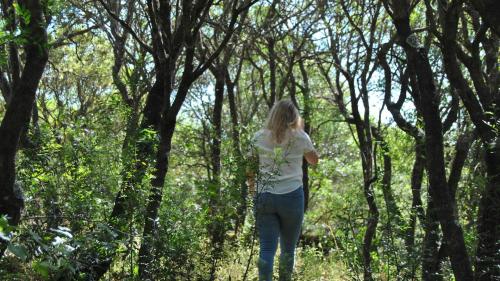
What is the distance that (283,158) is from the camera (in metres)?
4.99

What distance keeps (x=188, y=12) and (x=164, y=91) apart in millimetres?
849

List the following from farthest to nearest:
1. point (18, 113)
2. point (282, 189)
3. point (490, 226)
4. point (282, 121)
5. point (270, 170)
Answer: point (282, 121), point (282, 189), point (270, 170), point (490, 226), point (18, 113)

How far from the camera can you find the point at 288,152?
216 inches

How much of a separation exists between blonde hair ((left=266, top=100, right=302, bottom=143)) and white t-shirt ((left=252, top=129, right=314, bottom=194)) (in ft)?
0.13

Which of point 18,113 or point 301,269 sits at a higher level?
point 18,113

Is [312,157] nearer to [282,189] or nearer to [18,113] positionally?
[282,189]

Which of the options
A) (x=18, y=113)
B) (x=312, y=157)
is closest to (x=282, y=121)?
(x=312, y=157)

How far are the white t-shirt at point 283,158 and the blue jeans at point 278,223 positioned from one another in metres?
0.08

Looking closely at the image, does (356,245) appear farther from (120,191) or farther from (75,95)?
(75,95)

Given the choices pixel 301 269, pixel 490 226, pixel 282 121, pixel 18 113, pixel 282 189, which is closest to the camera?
pixel 18 113

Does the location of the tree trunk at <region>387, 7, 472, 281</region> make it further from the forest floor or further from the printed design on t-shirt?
the forest floor

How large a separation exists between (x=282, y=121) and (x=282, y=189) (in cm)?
64

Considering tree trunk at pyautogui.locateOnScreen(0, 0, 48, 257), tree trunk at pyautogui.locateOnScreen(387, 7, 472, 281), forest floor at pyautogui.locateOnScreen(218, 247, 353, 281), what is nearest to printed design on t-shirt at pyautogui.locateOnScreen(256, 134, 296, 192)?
forest floor at pyautogui.locateOnScreen(218, 247, 353, 281)

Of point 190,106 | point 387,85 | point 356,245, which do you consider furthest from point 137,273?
point 190,106
